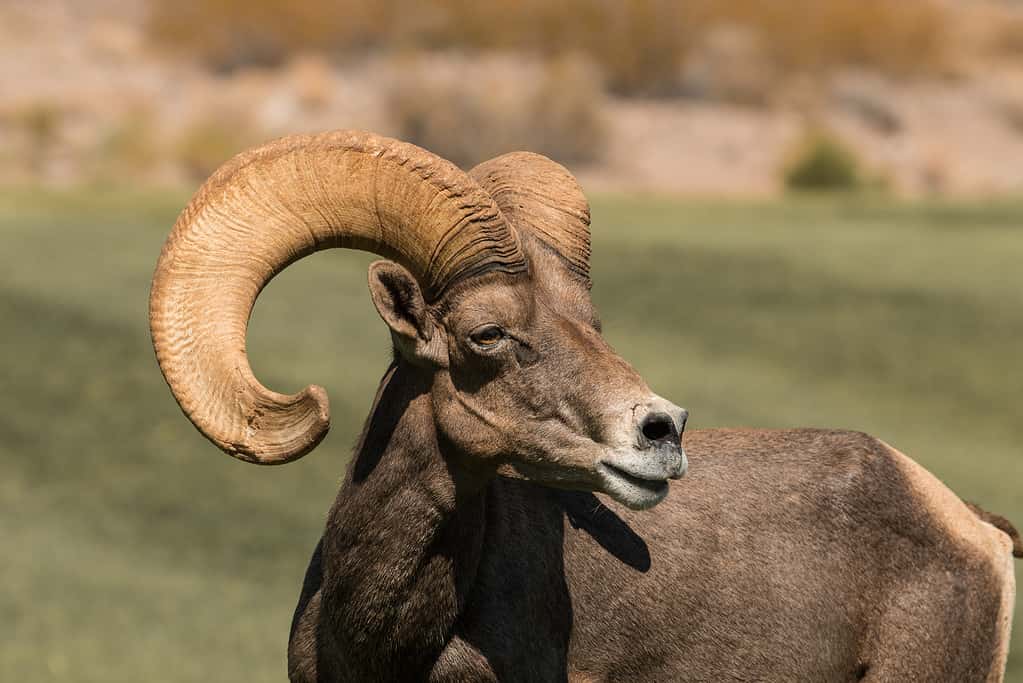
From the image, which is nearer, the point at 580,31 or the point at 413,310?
the point at 413,310

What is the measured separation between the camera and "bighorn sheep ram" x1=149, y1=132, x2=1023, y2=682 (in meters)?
5.21

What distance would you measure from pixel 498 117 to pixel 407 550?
3979cm

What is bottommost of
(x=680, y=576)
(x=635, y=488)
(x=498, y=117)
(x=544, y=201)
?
(x=498, y=117)

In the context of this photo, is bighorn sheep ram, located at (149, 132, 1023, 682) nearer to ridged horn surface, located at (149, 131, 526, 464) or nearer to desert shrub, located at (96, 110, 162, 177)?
ridged horn surface, located at (149, 131, 526, 464)

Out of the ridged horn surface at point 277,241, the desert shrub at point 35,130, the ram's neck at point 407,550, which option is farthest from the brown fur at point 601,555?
the desert shrub at point 35,130

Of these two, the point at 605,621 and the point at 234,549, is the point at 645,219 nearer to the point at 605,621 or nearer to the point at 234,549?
the point at 234,549

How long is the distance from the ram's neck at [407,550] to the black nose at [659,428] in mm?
717

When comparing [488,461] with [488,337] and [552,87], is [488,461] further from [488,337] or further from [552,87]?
[552,87]

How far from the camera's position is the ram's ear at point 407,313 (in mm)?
5277

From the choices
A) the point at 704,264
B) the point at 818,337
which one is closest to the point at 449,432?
the point at 818,337

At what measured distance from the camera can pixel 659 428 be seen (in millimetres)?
4992

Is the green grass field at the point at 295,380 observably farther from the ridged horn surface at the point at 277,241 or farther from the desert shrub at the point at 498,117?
the desert shrub at the point at 498,117

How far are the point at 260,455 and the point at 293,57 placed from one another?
49.3 m

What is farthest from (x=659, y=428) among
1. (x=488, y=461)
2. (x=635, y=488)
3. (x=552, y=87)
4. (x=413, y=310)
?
(x=552, y=87)
